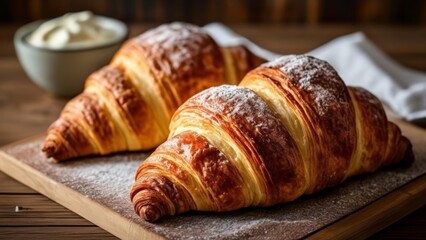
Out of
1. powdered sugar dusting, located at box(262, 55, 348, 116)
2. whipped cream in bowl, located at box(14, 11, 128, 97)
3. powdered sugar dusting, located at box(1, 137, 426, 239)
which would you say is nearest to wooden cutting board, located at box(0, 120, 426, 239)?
powdered sugar dusting, located at box(1, 137, 426, 239)

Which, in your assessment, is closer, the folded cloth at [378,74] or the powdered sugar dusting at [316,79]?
the powdered sugar dusting at [316,79]

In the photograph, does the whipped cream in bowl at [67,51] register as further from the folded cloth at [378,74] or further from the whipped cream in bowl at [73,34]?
the folded cloth at [378,74]

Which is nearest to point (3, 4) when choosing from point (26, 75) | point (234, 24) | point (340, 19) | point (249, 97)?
point (26, 75)

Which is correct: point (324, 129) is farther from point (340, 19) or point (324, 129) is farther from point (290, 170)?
point (340, 19)

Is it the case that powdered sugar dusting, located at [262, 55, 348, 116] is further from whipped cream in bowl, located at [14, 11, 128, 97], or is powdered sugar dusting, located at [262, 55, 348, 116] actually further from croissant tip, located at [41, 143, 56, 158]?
whipped cream in bowl, located at [14, 11, 128, 97]

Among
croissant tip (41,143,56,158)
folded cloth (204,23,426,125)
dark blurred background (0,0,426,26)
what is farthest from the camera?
dark blurred background (0,0,426,26)

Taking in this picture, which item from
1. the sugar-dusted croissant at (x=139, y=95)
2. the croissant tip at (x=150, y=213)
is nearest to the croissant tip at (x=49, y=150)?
the sugar-dusted croissant at (x=139, y=95)
